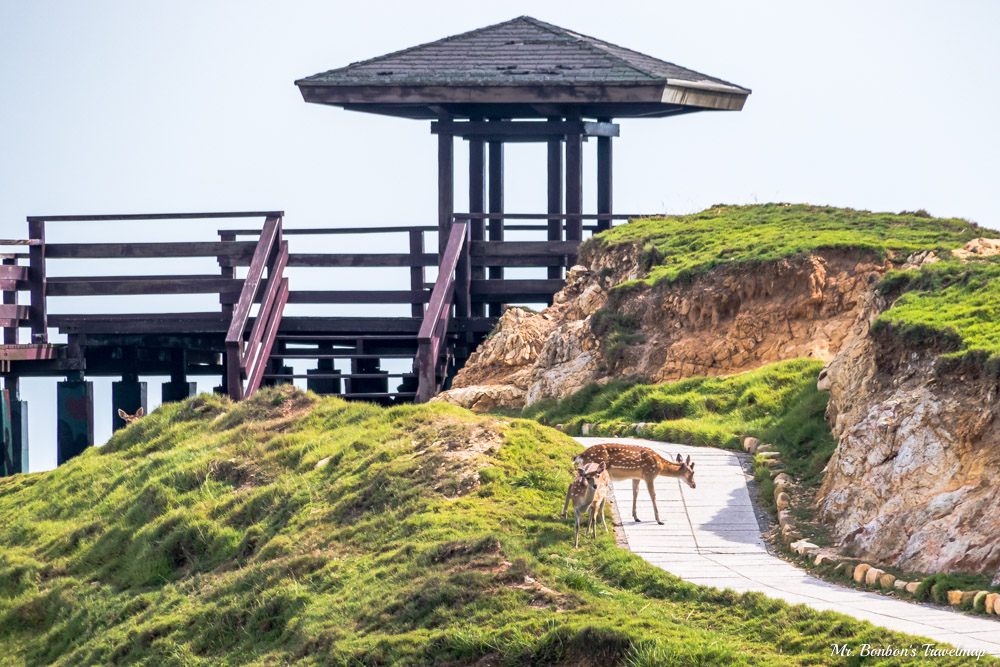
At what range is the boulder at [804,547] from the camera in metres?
13.4

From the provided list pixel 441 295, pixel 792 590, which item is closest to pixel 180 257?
pixel 441 295

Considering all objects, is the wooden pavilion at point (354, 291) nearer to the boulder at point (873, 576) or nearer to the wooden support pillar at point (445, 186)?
the wooden support pillar at point (445, 186)

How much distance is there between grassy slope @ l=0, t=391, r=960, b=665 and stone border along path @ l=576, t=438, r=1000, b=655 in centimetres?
45

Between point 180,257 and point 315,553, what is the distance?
12531mm

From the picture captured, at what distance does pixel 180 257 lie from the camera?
25562mm

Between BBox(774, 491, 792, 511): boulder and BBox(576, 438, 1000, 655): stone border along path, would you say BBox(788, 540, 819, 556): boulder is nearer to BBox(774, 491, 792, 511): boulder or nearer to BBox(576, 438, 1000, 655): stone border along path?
BBox(576, 438, 1000, 655): stone border along path

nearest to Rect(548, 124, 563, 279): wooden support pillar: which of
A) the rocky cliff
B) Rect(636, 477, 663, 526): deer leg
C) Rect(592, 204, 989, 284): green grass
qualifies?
Rect(592, 204, 989, 284): green grass

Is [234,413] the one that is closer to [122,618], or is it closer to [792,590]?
[122,618]

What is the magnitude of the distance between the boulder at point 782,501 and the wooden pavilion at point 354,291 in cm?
982

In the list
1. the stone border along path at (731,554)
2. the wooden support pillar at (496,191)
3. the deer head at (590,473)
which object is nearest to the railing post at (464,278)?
the wooden support pillar at (496,191)

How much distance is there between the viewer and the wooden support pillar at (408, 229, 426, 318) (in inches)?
1014

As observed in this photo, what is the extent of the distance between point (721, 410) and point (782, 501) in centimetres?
475

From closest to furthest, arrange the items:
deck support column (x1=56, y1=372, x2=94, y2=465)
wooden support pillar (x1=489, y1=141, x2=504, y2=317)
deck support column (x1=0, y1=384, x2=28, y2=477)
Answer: deck support column (x1=0, y1=384, x2=28, y2=477)
deck support column (x1=56, y1=372, x2=94, y2=465)
wooden support pillar (x1=489, y1=141, x2=504, y2=317)

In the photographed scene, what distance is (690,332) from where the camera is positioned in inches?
861
